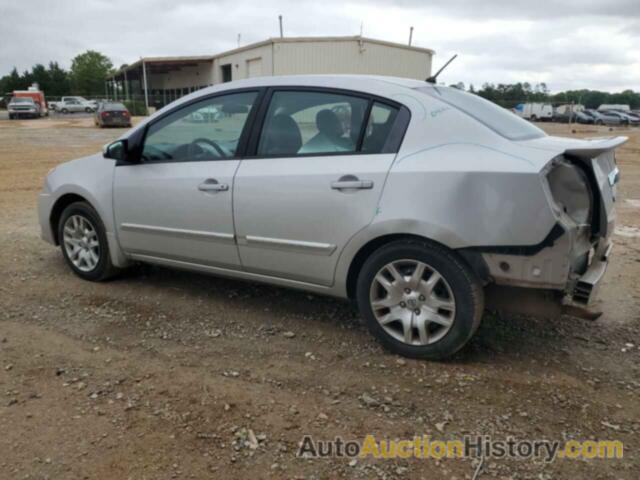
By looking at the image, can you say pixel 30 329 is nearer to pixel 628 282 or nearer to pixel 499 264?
pixel 499 264

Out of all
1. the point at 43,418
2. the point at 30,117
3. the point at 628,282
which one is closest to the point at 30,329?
the point at 43,418

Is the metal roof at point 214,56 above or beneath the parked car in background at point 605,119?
above

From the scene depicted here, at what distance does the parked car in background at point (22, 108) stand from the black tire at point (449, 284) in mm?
46116

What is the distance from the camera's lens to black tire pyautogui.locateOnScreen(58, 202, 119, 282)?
184 inches

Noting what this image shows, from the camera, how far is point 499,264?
10.2 ft

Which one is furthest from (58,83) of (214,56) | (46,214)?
(46,214)

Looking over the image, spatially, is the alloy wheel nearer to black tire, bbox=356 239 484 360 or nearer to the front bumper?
black tire, bbox=356 239 484 360

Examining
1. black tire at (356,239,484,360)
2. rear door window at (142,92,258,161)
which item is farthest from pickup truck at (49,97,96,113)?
black tire at (356,239,484,360)

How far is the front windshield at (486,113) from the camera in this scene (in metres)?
3.40

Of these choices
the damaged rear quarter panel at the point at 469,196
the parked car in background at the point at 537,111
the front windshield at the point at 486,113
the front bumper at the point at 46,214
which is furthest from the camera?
the parked car in background at the point at 537,111

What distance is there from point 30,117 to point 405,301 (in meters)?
47.5

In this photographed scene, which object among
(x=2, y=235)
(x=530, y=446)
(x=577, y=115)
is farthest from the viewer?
(x=577, y=115)

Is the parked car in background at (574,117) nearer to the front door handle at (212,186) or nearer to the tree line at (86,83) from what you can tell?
the tree line at (86,83)

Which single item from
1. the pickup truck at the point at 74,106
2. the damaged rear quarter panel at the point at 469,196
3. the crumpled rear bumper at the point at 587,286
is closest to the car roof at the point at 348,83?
the damaged rear quarter panel at the point at 469,196
